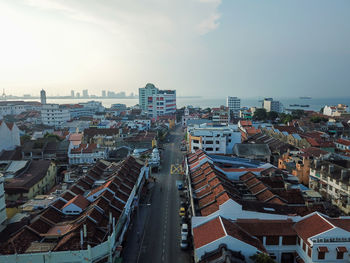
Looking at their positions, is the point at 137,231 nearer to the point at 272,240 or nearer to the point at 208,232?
the point at 208,232

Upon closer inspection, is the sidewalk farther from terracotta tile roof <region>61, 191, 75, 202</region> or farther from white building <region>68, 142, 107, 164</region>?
white building <region>68, 142, 107, 164</region>

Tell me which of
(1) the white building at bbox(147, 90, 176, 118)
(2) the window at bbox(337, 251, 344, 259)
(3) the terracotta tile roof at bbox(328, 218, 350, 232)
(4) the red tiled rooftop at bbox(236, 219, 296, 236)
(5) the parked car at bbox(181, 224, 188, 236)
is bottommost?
(5) the parked car at bbox(181, 224, 188, 236)

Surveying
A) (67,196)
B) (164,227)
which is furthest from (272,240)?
(67,196)

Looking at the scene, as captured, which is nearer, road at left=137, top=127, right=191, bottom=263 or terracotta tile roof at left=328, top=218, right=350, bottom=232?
terracotta tile roof at left=328, top=218, right=350, bottom=232

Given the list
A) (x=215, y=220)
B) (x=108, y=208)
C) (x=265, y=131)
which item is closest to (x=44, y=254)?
(x=108, y=208)

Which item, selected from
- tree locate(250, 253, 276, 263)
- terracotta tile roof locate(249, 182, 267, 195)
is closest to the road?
tree locate(250, 253, 276, 263)

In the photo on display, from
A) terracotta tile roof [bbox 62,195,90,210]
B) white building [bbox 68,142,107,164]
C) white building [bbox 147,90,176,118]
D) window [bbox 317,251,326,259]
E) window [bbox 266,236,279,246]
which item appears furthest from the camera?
white building [bbox 147,90,176,118]
